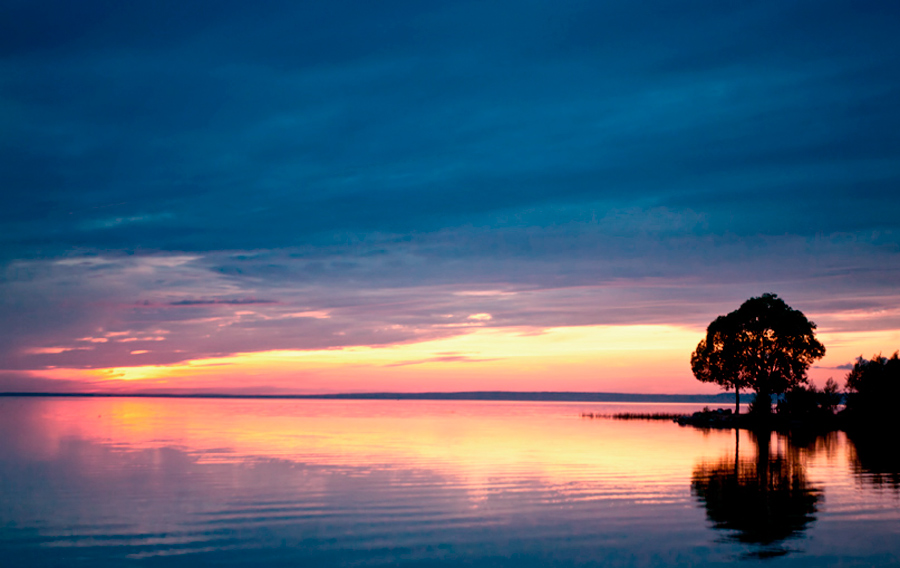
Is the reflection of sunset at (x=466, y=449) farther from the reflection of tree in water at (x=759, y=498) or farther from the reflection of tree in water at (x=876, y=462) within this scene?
the reflection of tree in water at (x=876, y=462)

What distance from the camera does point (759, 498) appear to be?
2895 cm

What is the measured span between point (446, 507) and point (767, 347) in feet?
254

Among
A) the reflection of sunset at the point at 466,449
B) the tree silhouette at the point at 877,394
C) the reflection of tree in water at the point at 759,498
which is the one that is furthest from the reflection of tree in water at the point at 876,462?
the tree silhouette at the point at 877,394

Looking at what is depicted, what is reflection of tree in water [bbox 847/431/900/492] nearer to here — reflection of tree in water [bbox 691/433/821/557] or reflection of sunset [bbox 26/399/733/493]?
reflection of tree in water [bbox 691/433/821/557]

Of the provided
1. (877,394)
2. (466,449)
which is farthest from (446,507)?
(877,394)

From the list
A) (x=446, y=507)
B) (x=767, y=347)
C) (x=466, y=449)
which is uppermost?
(x=767, y=347)

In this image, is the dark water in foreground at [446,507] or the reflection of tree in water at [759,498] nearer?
the dark water in foreground at [446,507]

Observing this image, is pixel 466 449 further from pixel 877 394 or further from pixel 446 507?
pixel 877 394

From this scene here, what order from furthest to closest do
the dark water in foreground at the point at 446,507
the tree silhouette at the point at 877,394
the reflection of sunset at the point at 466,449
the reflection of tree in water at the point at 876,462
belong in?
the tree silhouette at the point at 877,394 < the reflection of sunset at the point at 466,449 < the reflection of tree in water at the point at 876,462 < the dark water in foreground at the point at 446,507

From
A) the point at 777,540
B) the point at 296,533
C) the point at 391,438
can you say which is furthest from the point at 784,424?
the point at 296,533

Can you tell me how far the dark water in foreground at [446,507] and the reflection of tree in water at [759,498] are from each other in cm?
14

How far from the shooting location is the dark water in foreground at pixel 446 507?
776 inches

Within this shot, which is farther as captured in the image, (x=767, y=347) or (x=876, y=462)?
(x=767, y=347)

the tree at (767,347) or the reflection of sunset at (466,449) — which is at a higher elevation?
the tree at (767,347)
